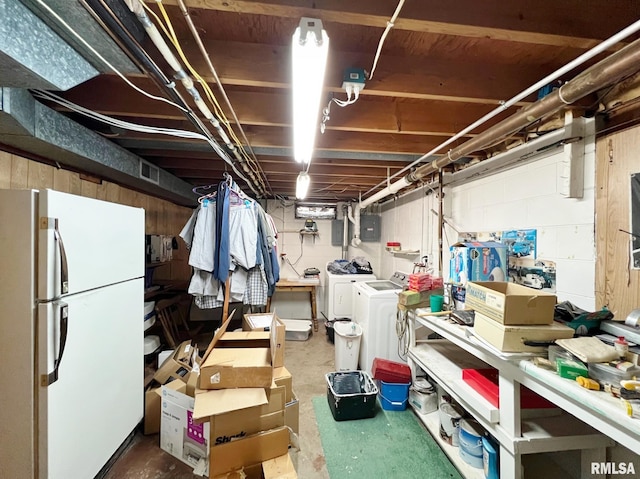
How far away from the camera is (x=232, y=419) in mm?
1522

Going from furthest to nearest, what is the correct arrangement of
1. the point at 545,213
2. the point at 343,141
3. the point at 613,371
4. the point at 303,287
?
the point at 303,287, the point at 343,141, the point at 545,213, the point at 613,371

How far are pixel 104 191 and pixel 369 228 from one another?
385cm

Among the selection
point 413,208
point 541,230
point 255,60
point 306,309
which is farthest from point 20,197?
point 306,309

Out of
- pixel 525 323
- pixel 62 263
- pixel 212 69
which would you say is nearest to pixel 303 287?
pixel 62 263

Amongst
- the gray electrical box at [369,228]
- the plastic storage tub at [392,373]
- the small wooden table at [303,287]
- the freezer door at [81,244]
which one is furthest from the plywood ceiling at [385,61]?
the gray electrical box at [369,228]

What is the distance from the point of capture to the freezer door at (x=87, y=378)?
1249 mm

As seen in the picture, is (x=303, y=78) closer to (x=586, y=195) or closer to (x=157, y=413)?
(x=586, y=195)

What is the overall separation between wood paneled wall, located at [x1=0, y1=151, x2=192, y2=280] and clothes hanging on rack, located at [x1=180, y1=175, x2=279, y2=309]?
3.06ft

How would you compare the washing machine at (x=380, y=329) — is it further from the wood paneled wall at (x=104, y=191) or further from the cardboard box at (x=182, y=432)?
the wood paneled wall at (x=104, y=191)

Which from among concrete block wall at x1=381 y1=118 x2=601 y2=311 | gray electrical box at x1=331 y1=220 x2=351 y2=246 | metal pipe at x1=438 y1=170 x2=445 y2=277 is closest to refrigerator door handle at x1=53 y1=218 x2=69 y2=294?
concrete block wall at x1=381 y1=118 x2=601 y2=311

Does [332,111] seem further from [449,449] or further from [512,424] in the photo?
[449,449]

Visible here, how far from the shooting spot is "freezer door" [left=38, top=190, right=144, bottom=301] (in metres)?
1.26

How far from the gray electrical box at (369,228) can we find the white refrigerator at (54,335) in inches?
155

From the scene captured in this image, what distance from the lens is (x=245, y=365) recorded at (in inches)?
62.9
